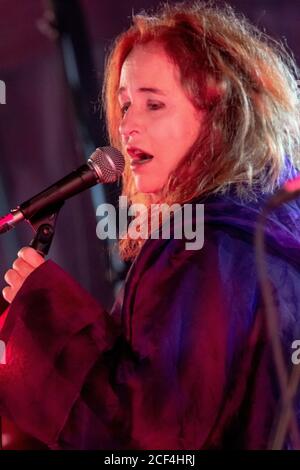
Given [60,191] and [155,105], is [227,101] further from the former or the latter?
[60,191]

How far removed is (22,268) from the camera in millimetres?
1509

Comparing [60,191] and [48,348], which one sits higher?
[60,191]

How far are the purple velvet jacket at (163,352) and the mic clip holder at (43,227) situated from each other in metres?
0.05

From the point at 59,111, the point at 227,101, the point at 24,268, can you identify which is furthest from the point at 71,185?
the point at 59,111

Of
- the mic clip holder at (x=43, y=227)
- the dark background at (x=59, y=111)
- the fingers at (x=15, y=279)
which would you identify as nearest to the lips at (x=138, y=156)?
the mic clip holder at (x=43, y=227)

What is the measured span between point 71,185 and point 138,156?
0.25 meters

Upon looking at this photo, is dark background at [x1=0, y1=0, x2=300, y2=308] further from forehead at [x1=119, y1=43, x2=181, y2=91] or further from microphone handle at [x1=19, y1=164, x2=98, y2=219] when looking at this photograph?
microphone handle at [x1=19, y1=164, x2=98, y2=219]

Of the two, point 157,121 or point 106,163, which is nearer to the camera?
point 106,163

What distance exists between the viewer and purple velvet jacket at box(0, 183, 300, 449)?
1.36m

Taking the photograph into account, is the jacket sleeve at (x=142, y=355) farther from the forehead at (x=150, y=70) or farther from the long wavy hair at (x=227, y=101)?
the forehead at (x=150, y=70)

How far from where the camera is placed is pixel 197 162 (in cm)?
166

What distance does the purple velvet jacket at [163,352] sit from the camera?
1363 mm

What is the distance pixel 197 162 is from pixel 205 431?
1.83 ft

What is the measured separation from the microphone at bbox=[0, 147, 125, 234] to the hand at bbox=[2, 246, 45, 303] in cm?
6
